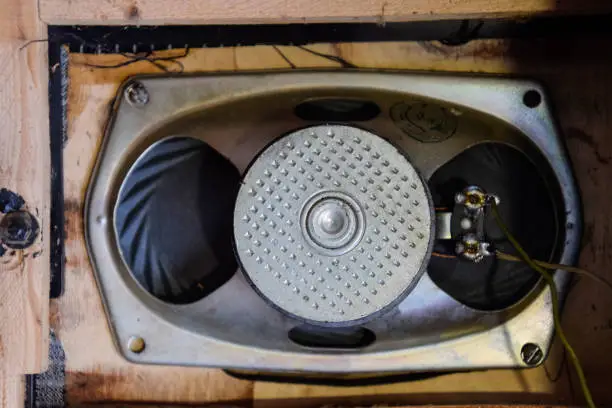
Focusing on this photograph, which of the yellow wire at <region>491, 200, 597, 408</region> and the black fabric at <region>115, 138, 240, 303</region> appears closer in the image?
the yellow wire at <region>491, 200, 597, 408</region>

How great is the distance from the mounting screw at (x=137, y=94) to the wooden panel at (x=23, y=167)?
87 millimetres

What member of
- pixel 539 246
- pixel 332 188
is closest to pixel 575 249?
pixel 539 246

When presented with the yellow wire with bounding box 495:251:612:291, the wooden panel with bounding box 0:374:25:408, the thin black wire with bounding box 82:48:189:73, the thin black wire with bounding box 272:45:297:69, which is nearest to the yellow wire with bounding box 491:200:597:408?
the yellow wire with bounding box 495:251:612:291

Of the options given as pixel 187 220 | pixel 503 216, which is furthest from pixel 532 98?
pixel 187 220

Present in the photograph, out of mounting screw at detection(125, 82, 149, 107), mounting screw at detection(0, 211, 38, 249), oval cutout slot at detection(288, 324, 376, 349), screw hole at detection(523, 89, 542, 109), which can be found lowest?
oval cutout slot at detection(288, 324, 376, 349)

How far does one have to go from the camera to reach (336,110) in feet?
2.52

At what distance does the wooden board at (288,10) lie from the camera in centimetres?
64

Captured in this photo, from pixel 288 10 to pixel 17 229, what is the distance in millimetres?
329

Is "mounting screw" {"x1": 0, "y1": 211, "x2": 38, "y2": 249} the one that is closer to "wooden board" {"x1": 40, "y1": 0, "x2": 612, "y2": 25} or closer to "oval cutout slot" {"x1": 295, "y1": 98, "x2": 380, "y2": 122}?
"wooden board" {"x1": 40, "y1": 0, "x2": 612, "y2": 25}

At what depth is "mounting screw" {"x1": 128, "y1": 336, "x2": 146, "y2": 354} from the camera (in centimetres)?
74

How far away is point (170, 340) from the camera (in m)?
0.74

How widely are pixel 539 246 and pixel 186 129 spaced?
40 centimetres

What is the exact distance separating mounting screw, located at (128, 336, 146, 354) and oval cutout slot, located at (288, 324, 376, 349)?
16 cm

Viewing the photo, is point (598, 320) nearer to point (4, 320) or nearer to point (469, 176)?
point (469, 176)
